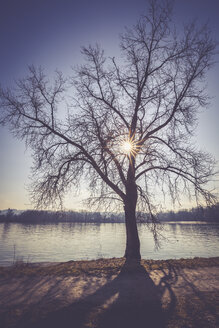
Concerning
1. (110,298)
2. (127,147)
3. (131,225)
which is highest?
(127,147)

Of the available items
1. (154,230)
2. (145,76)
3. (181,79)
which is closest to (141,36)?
(145,76)

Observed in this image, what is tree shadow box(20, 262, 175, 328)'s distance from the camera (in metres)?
3.18

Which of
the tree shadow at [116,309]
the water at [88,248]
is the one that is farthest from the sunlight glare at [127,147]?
the tree shadow at [116,309]

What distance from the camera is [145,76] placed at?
32.8 feet

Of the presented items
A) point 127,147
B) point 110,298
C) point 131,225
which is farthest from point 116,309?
point 127,147

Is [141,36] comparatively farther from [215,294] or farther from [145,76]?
[215,294]

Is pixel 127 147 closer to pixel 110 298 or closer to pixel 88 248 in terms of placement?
pixel 110 298

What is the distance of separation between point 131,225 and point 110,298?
5.11 meters

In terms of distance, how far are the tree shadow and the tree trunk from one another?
3.70 metres

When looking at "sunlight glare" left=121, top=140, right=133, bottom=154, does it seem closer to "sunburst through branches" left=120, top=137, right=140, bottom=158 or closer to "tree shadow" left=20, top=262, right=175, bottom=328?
"sunburst through branches" left=120, top=137, right=140, bottom=158

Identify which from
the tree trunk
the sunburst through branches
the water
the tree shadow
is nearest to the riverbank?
the tree shadow

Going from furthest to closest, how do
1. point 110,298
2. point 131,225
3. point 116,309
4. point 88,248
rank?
point 88,248 → point 131,225 → point 110,298 → point 116,309

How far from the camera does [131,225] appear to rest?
9250 mm

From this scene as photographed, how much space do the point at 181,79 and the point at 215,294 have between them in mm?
9629
